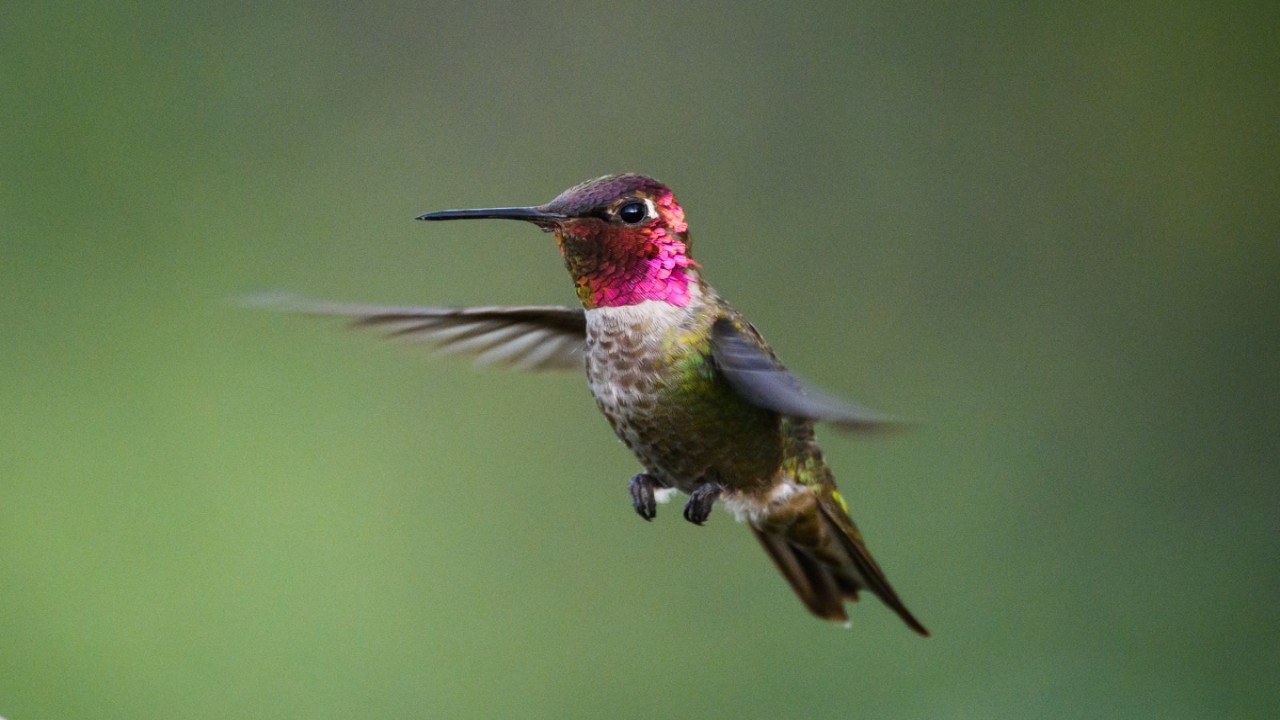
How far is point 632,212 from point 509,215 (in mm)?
144

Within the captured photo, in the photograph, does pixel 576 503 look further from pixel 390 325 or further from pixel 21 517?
pixel 390 325

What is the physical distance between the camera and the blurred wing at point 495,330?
1606 mm

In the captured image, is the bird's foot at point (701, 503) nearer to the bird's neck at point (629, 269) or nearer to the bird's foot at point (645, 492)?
the bird's foot at point (645, 492)

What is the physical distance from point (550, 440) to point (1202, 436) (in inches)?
65.8

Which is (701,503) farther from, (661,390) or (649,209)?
(649,209)

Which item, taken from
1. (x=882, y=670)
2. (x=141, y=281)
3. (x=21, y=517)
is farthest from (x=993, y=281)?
(x=21, y=517)

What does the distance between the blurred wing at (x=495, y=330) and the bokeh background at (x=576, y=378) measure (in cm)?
149

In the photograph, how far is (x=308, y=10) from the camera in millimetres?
3545

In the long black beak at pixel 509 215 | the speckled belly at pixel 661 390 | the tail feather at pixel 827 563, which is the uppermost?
the long black beak at pixel 509 215

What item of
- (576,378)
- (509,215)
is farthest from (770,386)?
(576,378)

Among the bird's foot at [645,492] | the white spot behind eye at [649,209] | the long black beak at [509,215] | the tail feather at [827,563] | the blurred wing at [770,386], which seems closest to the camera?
the blurred wing at [770,386]

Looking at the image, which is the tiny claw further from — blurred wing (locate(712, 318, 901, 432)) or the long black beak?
the long black beak

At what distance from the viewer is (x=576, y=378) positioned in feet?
11.3

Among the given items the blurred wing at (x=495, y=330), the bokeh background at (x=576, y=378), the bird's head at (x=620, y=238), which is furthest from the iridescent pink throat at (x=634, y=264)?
the bokeh background at (x=576, y=378)
